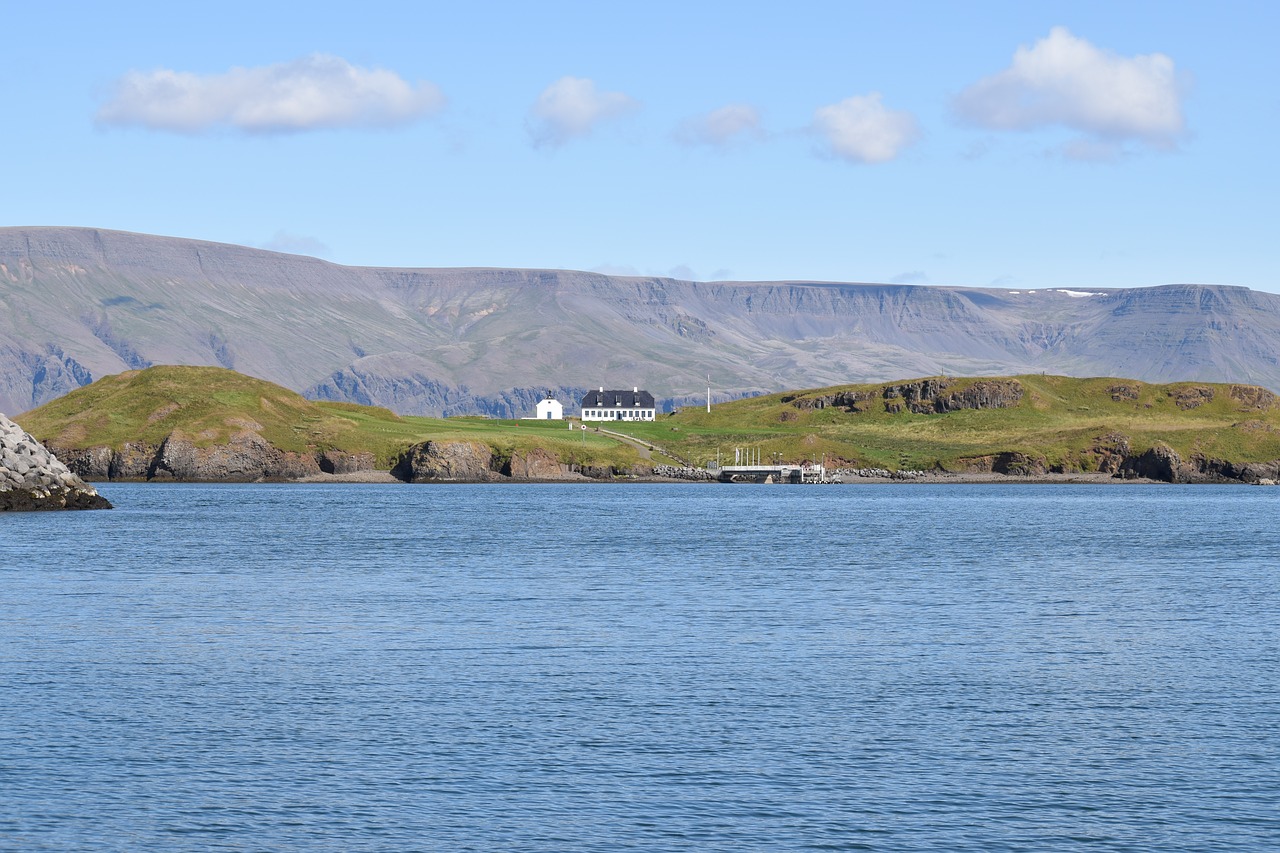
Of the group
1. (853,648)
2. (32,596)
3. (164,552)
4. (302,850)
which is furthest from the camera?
(164,552)

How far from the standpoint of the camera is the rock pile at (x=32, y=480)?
15300 centimetres

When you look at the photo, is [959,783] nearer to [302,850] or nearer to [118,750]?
[302,850]

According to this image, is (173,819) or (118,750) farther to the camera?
(118,750)

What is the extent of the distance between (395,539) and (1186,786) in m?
91.0

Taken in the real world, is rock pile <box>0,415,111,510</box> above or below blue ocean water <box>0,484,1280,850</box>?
above

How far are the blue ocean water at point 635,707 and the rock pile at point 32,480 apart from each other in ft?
215

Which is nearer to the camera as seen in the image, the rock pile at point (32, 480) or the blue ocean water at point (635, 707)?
the blue ocean water at point (635, 707)

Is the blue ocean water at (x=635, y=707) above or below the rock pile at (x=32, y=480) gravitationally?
below

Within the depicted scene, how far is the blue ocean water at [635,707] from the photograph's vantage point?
108 ft

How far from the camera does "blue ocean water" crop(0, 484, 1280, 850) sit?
108ft

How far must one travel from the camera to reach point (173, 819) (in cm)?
3306

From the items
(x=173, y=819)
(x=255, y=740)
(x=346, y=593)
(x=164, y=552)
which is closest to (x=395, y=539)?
(x=164, y=552)

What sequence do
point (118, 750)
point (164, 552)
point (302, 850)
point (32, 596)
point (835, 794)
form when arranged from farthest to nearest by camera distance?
point (164, 552)
point (32, 596)
point (118, 750)
point (835, 794)
point (302, 850)

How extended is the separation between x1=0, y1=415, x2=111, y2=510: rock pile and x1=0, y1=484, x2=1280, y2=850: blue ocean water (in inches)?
2575
